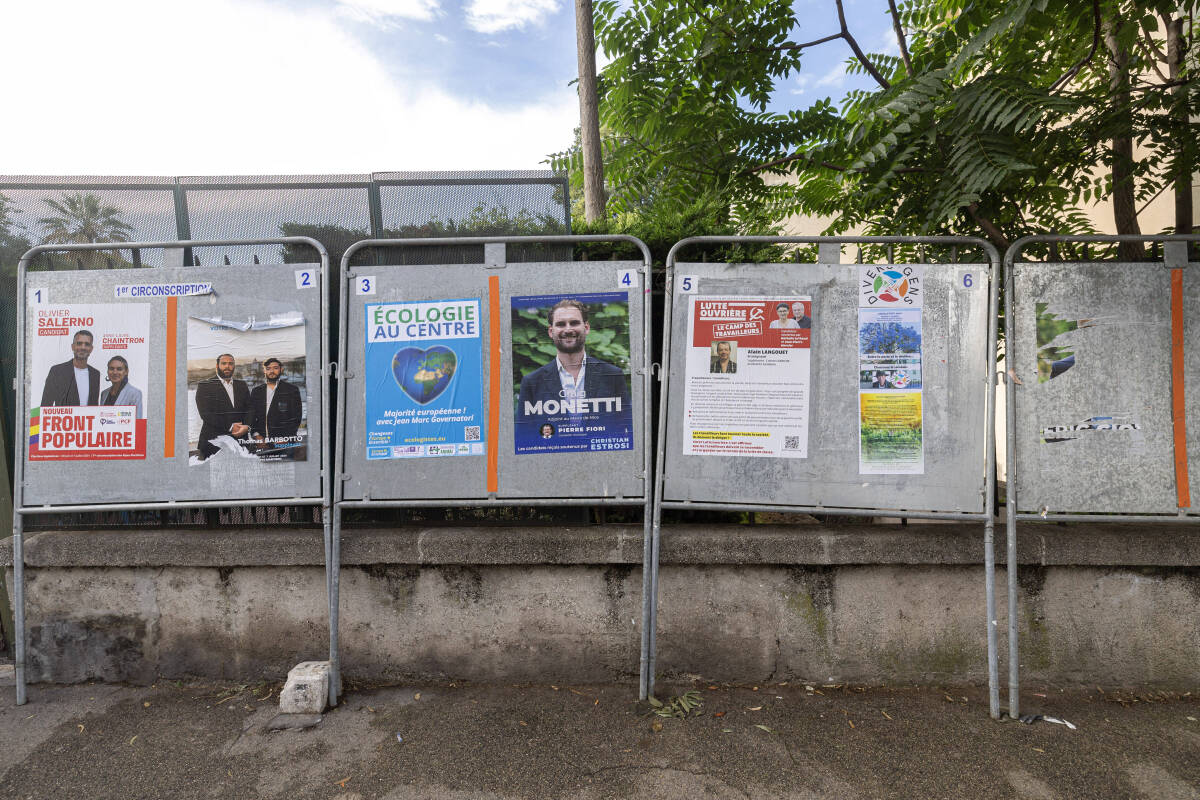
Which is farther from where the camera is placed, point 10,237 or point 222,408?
point 10,237

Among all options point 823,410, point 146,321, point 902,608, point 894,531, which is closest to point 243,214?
point 146,321

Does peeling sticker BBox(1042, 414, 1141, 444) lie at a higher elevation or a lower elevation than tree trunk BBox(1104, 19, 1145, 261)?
lower

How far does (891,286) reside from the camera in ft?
11.4

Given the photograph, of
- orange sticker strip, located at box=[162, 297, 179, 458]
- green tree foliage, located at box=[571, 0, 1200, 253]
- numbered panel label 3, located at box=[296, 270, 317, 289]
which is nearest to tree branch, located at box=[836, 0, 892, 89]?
green tree foliage, located at box=[571, 0, 1200, 253]

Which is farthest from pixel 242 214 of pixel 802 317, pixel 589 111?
pixel 802 317

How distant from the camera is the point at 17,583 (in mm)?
3619

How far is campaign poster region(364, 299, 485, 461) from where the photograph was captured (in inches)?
140

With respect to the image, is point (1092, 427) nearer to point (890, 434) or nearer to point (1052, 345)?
point (1052, 345)

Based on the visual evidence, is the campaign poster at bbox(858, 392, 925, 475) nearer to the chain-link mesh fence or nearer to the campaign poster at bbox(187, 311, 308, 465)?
the chain-link mesh fence

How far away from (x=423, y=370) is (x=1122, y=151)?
4.72 m

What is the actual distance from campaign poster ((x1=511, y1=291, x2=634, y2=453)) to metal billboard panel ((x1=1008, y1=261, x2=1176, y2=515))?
212 cm

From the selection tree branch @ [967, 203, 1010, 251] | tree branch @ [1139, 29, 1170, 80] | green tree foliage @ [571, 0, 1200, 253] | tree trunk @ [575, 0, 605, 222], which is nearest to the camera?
green tree foliage @ [571, 0, 1200, 253]

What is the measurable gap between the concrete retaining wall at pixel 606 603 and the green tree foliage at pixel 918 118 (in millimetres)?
2067

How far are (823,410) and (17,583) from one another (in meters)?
4.63
